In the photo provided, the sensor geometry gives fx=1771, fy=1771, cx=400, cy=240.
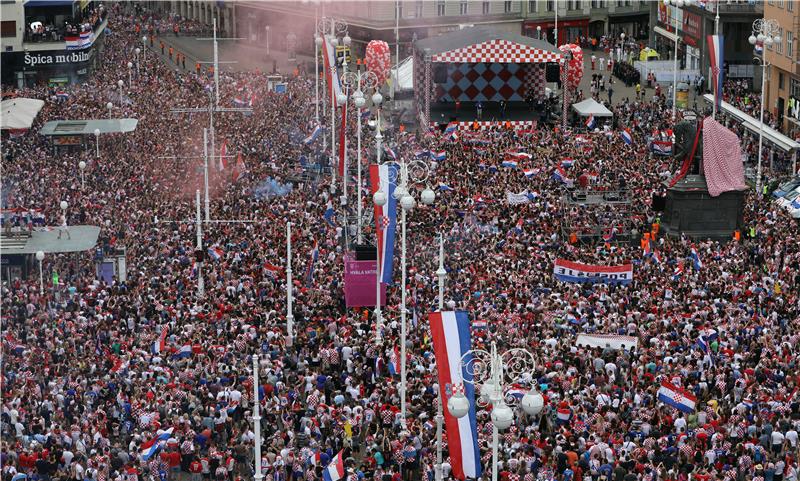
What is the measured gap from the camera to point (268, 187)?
6278 centimetres

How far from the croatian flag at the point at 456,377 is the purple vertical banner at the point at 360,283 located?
1547 centimetres

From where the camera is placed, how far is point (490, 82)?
80.9m

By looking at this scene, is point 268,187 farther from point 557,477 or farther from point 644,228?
point 557,477

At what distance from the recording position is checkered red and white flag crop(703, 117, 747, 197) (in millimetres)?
57094

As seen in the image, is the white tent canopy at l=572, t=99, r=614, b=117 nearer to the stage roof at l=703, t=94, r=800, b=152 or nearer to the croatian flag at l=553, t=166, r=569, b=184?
the stage roof at l=703, t=94, r=800, b=152

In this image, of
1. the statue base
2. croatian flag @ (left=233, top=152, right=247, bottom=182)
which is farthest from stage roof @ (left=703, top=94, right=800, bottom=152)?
croatian flag @ (left=233, top=152, right=247, bottom=182)

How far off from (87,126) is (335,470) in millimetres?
41159

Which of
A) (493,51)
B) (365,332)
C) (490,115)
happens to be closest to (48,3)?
(490,115)

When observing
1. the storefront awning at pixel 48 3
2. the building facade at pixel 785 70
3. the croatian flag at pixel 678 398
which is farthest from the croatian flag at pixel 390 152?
the storefront awning at pixel 48 3

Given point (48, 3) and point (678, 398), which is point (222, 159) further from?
point (48, 3)

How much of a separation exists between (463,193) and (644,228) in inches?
255

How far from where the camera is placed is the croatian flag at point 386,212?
42625 mm

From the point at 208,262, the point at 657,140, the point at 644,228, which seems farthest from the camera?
the point at 657,140

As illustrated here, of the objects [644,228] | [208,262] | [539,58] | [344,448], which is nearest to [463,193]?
[644,228]
